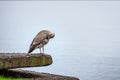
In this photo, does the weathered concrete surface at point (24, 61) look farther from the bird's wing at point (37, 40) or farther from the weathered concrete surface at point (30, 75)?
the weathered concrete surface at point (30, 75)

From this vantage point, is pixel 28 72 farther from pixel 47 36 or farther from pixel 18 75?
pixel 47 36

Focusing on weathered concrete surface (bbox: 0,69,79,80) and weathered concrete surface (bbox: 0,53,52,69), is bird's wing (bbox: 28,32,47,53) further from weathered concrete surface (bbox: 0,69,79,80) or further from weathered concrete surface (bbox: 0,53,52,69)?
weathered concrete surface (bbox: 0,69,79,80)

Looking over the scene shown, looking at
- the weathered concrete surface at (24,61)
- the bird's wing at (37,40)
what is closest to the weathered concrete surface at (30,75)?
the weathered concrete surface at (24,61)

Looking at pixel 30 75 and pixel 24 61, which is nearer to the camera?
pixel 24 61

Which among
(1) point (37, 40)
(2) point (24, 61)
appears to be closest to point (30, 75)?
(2) point (24, 61)

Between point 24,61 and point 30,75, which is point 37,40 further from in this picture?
point 30,75

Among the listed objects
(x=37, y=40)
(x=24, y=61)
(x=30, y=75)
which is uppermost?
(x=37, y=40)

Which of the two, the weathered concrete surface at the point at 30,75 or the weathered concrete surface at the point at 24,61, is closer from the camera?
the weathered concrete surface at the point at 24,61

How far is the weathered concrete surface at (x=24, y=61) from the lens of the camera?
1311 cm

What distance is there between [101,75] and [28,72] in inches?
380

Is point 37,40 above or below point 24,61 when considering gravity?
above

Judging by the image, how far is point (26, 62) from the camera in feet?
43.3

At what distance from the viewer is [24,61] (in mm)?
13219

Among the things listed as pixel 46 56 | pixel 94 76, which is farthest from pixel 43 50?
pixel 94 76
